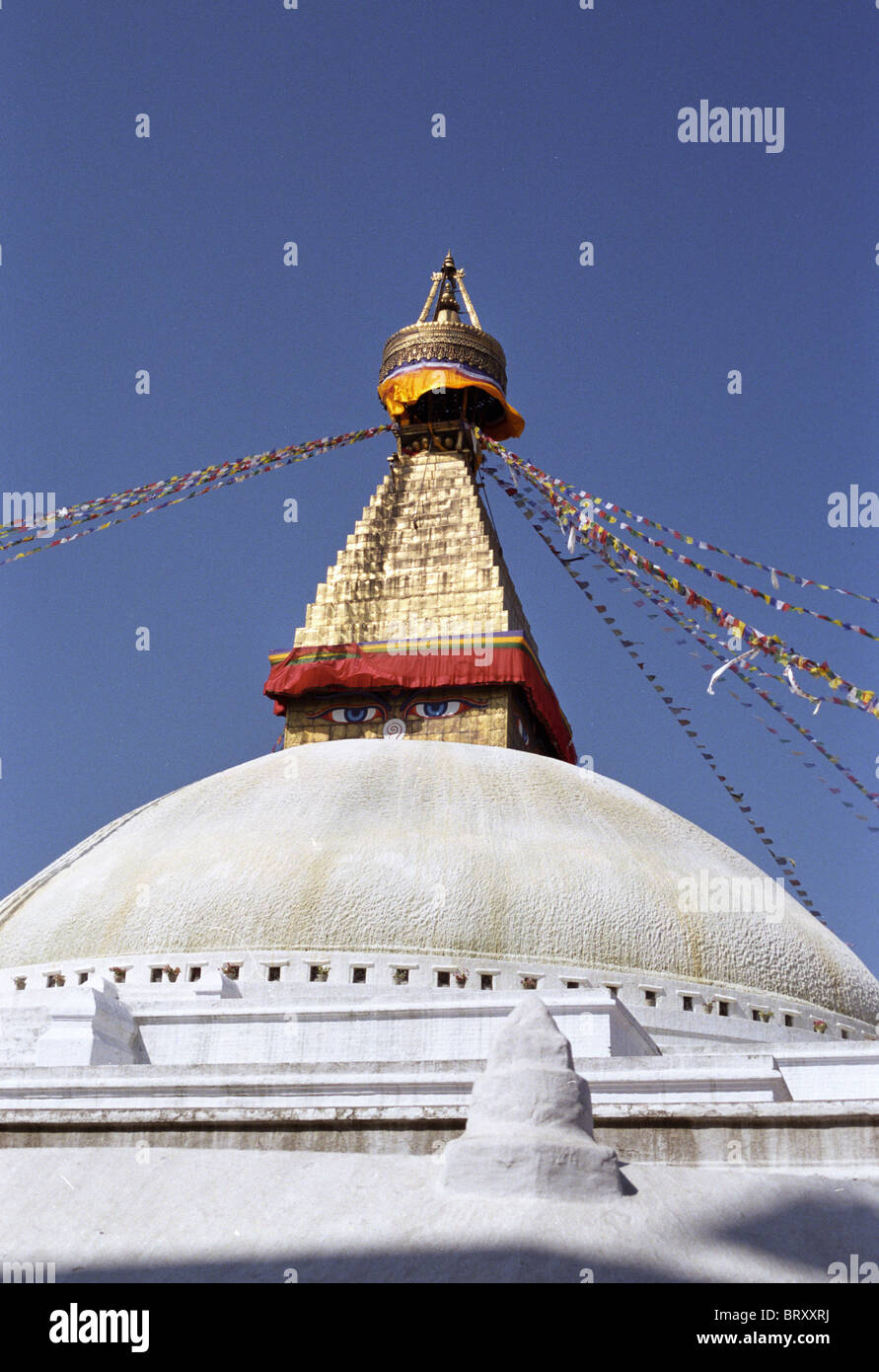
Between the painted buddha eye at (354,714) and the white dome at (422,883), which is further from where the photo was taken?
the painted buddha eye at (354,714)

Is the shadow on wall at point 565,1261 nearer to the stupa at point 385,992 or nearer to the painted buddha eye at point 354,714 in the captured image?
the stupa at point 385,992

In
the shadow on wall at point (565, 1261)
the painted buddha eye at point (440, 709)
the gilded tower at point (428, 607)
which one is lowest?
the shadow on wall at point (565, 1261)

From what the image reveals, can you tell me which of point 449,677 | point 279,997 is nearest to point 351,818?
point 279,997

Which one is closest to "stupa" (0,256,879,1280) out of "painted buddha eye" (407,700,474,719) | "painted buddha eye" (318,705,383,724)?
"painted buddha eye" (407,700,474,719)

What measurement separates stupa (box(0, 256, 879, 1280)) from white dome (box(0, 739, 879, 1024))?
0.03m

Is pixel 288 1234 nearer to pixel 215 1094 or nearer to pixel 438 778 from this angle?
pixel 215 1094

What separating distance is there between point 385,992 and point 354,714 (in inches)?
343

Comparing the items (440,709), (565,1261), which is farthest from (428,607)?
(565,1261)

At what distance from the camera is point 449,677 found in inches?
714

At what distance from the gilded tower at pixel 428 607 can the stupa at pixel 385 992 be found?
0.99m

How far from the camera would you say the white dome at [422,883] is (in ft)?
35.8

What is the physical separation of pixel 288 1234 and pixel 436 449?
18730mm

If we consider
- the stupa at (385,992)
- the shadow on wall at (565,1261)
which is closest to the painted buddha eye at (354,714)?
the stupa at (385,992)

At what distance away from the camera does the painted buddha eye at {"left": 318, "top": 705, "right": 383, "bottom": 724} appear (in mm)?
18500
